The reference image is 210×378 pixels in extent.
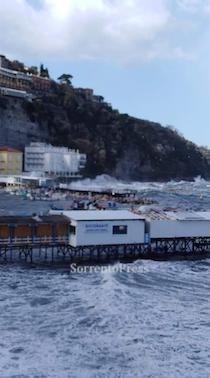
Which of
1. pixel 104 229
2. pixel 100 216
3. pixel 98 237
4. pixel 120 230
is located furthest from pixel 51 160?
pixel 98 237

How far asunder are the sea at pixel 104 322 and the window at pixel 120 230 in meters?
3.87

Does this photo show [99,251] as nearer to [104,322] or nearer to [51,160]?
[104,322]

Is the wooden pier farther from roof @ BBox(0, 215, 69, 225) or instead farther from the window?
roof @ BBox(0, 215, 69, 225)

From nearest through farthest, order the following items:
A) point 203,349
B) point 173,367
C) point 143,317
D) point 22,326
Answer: point 173,367 → point 203,349 → point 22,326 → point 143,317

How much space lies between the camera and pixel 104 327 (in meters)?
28.0

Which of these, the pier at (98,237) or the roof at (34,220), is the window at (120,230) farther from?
the roof at (34,220)

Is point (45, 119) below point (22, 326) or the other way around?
the other way around

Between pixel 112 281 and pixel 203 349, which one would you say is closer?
pixel 203 349

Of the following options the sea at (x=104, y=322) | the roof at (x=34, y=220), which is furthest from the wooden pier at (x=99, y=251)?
the sea at (x=104, y=322)

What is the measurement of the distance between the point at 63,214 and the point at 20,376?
26.1 meters

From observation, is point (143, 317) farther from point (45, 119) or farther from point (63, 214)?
point (45, 119)

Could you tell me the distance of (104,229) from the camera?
45.1m

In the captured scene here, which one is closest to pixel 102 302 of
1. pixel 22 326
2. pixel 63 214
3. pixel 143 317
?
pixel 143 317

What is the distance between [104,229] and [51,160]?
12657 cm
